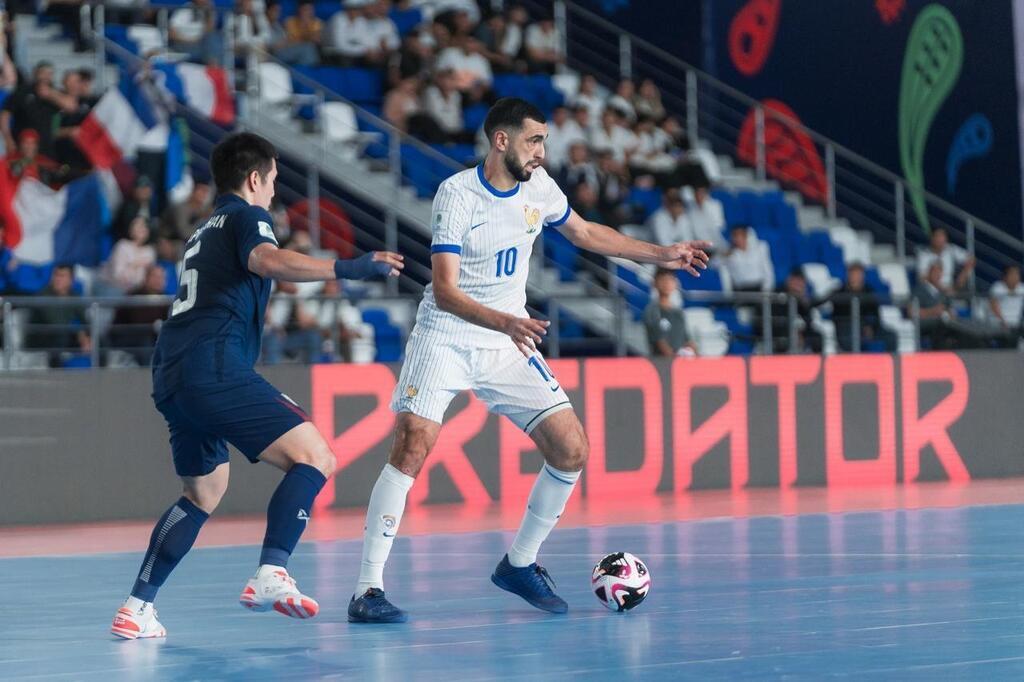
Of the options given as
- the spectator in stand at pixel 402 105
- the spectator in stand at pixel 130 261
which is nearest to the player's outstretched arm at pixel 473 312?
the spectator in stand at pixel 130 261

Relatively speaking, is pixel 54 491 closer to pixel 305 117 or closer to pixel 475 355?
pixel 475 355

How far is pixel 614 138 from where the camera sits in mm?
20500

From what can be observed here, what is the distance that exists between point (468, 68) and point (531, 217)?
40.9 ft

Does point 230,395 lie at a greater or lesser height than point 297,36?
lesser

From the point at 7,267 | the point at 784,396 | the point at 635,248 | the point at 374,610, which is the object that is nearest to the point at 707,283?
the point at 784,396

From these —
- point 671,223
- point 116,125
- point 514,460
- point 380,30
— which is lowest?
point 514,460

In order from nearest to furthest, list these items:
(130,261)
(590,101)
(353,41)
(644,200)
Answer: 1. (130,261)
2. (644,200)
3. (353,41)
4. (590,101)

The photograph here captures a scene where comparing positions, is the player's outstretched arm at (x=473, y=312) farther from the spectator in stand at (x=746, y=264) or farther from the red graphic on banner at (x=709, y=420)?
the spectator in stand at (x=746, y=264)

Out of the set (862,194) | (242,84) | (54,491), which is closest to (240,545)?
(54,491)

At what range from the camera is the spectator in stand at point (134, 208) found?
15094 mm

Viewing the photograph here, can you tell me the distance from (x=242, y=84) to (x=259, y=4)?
1383 mm

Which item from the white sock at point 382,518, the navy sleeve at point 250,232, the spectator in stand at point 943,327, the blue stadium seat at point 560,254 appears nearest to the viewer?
the navy sleeve at point 250,232

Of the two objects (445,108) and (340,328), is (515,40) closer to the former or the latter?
(445,108)

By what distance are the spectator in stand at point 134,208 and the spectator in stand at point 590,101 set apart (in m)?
6.63
